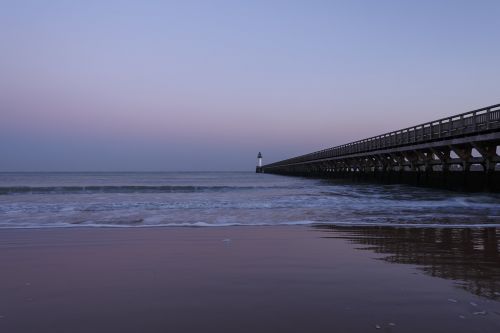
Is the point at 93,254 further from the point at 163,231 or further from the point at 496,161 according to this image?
the point at 496,161

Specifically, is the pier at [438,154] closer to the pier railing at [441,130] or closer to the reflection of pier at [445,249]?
the pier railing at [441,130]

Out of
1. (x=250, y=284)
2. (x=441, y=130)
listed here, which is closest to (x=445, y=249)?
(x=250, y=284)

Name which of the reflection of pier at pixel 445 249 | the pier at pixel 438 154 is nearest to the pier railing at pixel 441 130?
the pier at pixel 438 154

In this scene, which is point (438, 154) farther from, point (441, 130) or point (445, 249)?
point (445, 249)

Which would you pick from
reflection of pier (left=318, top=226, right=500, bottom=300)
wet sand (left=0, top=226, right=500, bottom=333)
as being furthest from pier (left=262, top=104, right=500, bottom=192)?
wet sand (left=0, top=226, right=500, bottom=333)

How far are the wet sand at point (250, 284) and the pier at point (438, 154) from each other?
13.9 metres

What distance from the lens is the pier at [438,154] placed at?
19984 millimetres

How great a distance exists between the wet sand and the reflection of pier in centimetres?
2

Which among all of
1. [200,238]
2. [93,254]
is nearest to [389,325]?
[93,254]

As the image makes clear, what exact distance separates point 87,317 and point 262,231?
5.64m

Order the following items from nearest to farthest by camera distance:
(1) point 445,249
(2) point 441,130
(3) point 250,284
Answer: (3) point 250,284, (1) point 445,249, (2) point 441,130

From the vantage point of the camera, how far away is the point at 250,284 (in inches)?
180

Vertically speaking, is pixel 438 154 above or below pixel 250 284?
above

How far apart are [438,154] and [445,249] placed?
1994 cm
